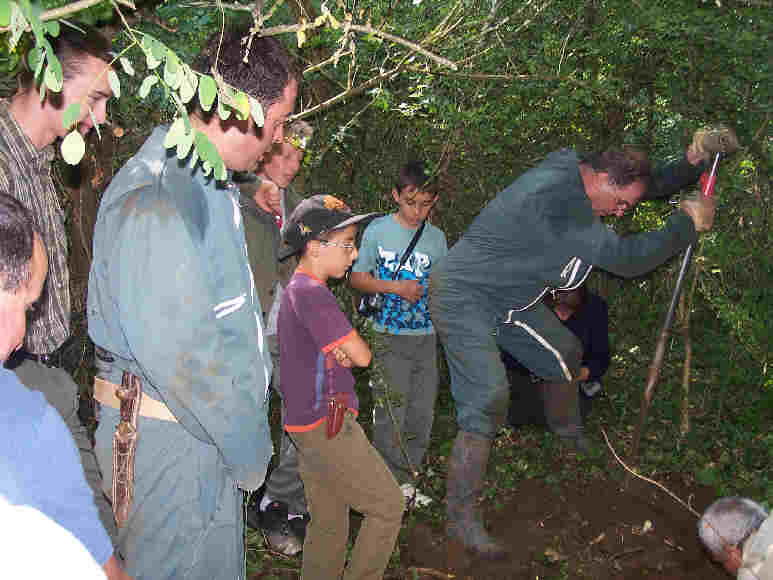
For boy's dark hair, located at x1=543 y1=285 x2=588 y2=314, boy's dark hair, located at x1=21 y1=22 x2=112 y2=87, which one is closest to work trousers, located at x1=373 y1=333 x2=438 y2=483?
boy's dark hair, located at x1=543 y1=285 x2=588 y2=314

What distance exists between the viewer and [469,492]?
4164 millimetres

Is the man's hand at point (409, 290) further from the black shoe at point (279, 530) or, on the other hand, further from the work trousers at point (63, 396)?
the work trousers at point (63, 396)

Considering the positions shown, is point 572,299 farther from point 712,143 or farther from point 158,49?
point 158,49

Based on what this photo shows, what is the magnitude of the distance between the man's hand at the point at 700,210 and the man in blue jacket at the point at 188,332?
2716mm

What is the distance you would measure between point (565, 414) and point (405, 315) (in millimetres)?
1614

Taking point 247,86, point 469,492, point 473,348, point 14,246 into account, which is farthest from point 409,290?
point 14,246

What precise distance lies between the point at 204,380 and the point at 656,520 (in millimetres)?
3519

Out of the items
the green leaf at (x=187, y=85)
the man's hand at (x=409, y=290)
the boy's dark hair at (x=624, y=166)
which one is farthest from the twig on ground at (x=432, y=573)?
the green leaf at (x=187, y=85)

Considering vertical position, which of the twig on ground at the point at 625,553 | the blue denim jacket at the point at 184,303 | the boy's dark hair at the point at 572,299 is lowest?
the twig on ground at the point at 625,553

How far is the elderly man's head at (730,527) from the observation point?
2.26m

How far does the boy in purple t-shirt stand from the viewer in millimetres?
2969

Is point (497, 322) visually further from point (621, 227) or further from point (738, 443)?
point (738, 443)

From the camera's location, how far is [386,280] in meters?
4.61

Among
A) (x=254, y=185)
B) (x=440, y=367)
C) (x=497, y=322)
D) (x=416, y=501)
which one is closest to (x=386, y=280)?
(x=497, y=322)
